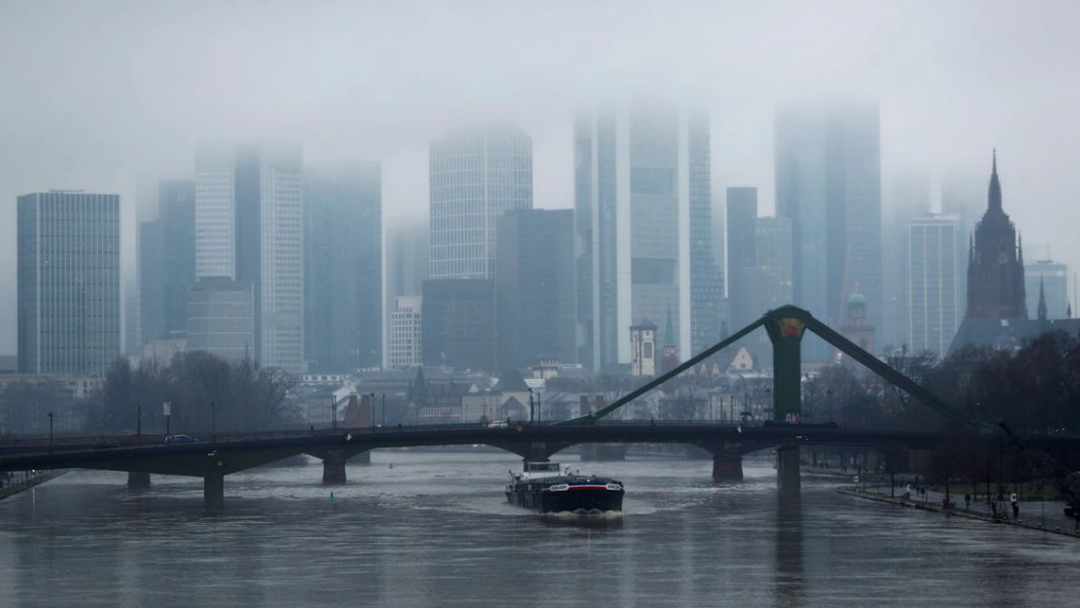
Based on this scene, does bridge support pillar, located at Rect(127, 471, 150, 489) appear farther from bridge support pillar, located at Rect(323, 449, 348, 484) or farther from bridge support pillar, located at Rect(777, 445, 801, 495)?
bridge support pillar, located at Rect(777, 445, 801, 495)

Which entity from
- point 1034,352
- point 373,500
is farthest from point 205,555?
point 1034,352

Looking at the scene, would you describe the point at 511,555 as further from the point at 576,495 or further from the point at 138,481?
the point at 138,481

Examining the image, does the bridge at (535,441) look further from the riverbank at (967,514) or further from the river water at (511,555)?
the riverbank at (967,514)

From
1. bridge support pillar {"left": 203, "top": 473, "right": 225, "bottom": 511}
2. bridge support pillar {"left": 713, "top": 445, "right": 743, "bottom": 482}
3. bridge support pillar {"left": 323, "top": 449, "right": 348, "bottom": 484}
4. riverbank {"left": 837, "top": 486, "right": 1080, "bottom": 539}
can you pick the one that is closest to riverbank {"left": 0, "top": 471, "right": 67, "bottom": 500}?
bridge support pillar {"left": 203, "top": 473, "right": 225, "bottom": 511}

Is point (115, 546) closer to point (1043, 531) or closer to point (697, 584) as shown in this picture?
point (697, 584)

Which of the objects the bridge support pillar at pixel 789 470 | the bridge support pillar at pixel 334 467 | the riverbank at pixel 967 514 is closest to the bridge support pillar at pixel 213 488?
the bridge support pillar at pixel 334 467

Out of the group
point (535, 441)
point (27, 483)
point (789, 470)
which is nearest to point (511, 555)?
point (789, 470)
